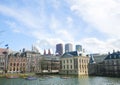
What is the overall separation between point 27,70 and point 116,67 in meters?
56.7

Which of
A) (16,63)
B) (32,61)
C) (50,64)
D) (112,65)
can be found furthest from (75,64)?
(50,64)

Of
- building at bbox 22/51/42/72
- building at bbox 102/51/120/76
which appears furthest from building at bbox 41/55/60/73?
building at bbox 102/51/120/76

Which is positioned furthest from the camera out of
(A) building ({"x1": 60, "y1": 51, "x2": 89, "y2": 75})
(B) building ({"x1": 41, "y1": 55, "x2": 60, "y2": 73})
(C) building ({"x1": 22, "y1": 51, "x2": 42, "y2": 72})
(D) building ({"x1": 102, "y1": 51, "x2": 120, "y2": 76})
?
(B) building ({"x1": 41, "y1": 55, "x2": 60, "y2": 73})

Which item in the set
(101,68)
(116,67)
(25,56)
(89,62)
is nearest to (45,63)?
(25,56)

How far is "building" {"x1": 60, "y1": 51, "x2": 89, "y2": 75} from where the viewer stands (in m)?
133

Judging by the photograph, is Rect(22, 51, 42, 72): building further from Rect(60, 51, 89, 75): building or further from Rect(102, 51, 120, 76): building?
Rect(102, 51, 120, 76): building

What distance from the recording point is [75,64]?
13338 centimetres

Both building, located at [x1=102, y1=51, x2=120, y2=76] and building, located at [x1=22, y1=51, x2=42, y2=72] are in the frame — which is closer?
building, located at [x1=102, y1=51, x2=120, y2=76]

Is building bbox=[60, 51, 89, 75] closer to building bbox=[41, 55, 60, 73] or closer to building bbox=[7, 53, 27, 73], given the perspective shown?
building bbox=[41, 55, 60, 73]

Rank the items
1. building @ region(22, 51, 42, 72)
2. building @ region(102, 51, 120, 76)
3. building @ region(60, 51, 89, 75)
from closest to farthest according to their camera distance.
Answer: building @ region(102, 51, 120, 76)
building @ region(60, 51, 89, 75)
building @ region(22, 51, 42, 72)

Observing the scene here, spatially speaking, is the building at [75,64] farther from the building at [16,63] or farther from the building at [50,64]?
the building at [16,63]

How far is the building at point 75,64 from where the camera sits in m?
133

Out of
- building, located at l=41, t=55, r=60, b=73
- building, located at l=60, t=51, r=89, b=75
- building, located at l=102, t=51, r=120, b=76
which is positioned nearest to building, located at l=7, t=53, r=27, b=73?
building, located at l=41, t=55, r=60, b=73

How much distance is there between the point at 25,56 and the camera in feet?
472
